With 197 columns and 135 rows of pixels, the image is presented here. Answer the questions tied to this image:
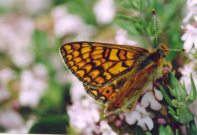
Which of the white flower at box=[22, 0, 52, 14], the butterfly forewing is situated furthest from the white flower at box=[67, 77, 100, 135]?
the white flower at box=[22, 0, 52, 14]

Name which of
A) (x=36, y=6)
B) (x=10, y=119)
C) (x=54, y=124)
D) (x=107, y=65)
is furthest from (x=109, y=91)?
(x=36, y=6)

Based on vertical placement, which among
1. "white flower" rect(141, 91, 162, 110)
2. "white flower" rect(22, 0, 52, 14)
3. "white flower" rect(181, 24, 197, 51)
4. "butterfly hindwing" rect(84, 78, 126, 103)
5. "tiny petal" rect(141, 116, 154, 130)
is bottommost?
"tiny petal" rect(141, 116, 154, 130)

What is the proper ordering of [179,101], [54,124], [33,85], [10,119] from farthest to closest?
[33,85] → [10,119] → [54,124] → [179,101]

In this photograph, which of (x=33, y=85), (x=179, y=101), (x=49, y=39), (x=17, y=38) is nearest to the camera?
(x=179, y=101)

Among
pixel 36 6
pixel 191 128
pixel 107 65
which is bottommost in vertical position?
pixel 191 128

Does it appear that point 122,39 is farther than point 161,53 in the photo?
Yes

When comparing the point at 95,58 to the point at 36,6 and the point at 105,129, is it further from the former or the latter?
the point at 36,6

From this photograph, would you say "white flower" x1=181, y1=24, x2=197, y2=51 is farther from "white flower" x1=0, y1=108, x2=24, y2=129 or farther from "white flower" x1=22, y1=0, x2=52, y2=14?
"white flower" x1=22, y1=0, x2=52, y2=14
